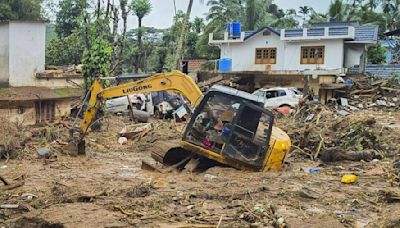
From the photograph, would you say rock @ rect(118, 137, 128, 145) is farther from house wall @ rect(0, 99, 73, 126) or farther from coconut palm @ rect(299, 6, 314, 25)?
coconut palm @ rect(299, 6, 314, 25)

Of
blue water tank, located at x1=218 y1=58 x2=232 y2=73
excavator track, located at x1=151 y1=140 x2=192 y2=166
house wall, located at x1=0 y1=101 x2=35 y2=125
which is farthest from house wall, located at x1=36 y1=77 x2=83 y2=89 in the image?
blue water tank, located at x1=218 y1=58 x2=232 y2=73

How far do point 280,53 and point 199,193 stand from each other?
27.2 metres

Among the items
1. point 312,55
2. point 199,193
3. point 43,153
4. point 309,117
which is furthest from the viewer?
point 312,55

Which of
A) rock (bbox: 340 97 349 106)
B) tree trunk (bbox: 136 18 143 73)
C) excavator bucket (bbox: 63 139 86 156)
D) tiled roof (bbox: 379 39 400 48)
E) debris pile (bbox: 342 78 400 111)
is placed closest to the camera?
excavator bucket (bbox: 63 139 86 156)

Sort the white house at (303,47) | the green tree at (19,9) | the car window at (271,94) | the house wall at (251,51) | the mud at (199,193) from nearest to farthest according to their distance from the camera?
the mud at (199,193) < the car window at (271,94) < the white house at (303,47) < the green tree at (19,9) < the house wall at (251,51)

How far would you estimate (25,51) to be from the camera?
74.6ft

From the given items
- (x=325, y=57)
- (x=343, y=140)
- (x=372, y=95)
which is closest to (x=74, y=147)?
(x=343, y=140)

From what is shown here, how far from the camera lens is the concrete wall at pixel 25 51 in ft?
73.1

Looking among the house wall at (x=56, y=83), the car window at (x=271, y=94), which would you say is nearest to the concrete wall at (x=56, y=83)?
the house wall at (x=56, y=83)

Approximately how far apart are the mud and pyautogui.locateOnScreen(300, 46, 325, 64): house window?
1940cm

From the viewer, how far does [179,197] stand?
367 inches

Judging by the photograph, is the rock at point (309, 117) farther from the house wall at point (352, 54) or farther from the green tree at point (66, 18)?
the green tree at point (66, 18)

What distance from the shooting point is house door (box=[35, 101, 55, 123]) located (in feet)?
68.0

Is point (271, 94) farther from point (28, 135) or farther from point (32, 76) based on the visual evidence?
point (28, 135)
